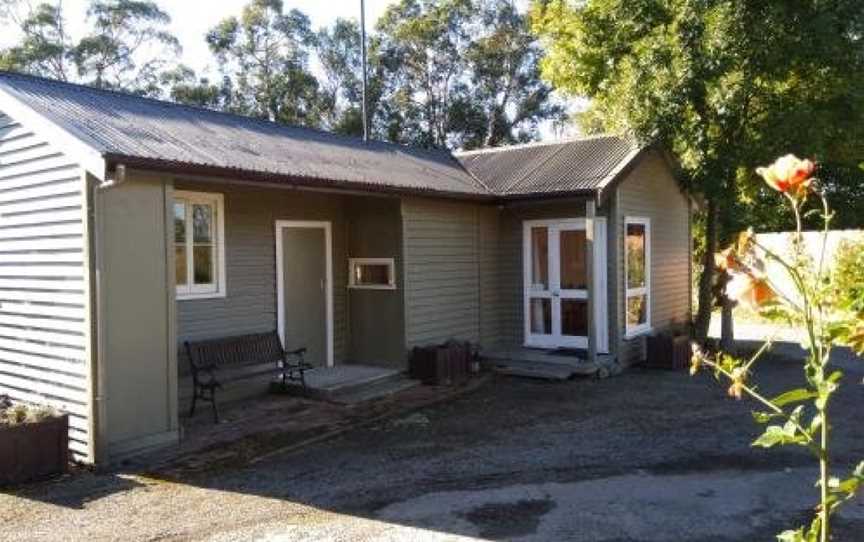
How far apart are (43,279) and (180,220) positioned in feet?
6.89

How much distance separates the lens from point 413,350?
11.1 m

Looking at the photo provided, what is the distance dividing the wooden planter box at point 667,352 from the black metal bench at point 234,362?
5923mm

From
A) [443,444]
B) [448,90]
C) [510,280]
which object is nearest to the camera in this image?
[443,444]

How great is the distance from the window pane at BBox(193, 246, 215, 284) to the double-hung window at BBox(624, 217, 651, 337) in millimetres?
6642

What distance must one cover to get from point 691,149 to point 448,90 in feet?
83.7

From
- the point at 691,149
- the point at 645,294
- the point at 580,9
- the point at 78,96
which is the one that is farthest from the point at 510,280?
the point at 78,96

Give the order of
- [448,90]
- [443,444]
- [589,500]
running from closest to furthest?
[589,500] → [443,444] → [448,90]

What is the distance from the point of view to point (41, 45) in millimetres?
33094

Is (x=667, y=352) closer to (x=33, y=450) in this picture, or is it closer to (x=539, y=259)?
(x=539, y=259)

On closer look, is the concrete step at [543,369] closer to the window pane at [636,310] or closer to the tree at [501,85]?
the window pane at [636,310]

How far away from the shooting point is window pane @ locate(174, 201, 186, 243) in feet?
30.9

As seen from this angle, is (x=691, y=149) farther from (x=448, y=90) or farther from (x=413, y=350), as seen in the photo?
(x=448, y=90)

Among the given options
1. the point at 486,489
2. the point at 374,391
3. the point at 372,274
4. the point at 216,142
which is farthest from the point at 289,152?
the point at 486,489

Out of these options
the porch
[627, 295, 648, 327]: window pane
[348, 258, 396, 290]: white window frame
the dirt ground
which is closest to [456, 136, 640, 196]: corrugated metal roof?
[627, 295, 648, 327]: window pane
